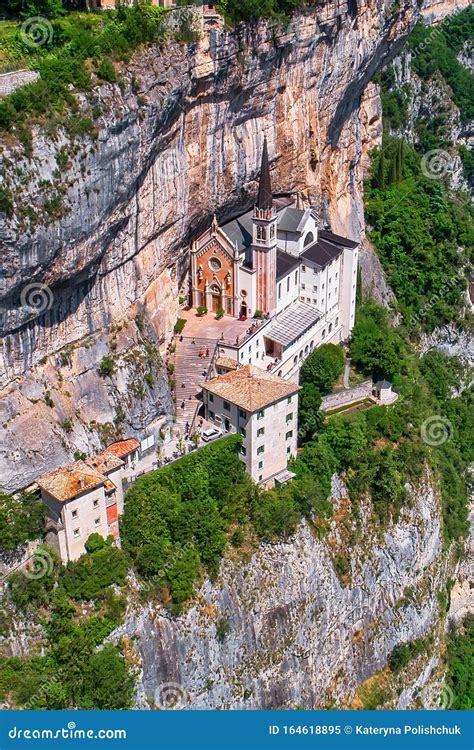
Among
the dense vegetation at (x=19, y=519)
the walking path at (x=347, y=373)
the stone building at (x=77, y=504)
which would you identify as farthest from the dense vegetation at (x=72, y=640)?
the walking path at (x=347, y=373)

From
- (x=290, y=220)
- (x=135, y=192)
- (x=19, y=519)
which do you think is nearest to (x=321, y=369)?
(x=290, y=220)

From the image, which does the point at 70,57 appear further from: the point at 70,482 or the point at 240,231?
the point at 70,482

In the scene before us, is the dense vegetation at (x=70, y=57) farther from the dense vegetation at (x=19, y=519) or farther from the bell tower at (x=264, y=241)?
the dense vegetation at (x=19, y=519)

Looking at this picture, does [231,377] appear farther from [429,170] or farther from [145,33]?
[429,170]

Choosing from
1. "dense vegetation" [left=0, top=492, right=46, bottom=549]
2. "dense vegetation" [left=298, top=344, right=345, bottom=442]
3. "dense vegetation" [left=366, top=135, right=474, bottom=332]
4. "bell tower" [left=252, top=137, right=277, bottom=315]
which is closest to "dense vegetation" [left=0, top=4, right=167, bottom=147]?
"bell tower" [left=252, top=137, right=277, bottom=315]

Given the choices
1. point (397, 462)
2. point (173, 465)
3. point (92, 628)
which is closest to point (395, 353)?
point (397, 462)

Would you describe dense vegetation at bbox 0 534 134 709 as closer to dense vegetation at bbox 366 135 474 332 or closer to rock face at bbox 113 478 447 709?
rock face at bbox 113 478 447 709
